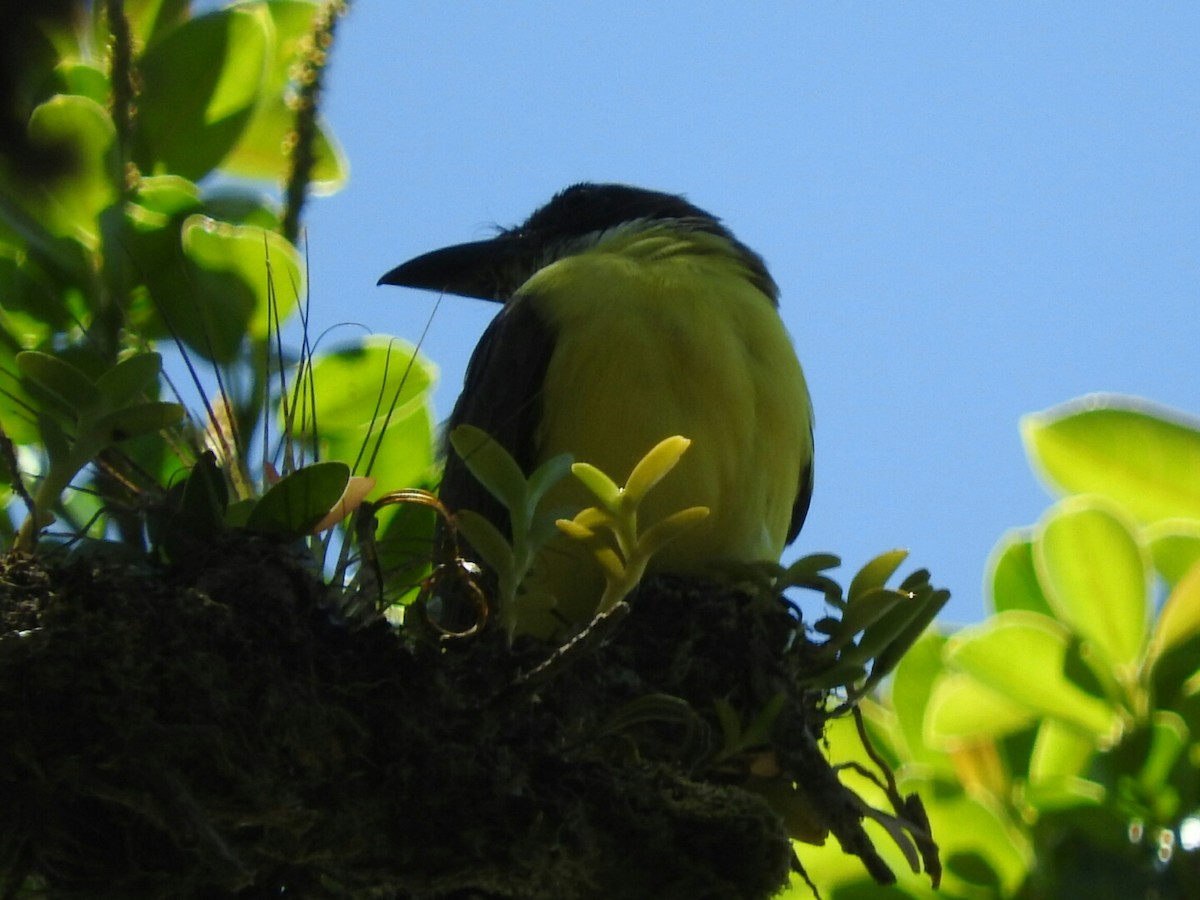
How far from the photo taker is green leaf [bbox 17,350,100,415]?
2.23 m

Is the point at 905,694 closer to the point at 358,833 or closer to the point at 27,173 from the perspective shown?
the point at 358,833

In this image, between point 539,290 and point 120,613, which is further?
point 539,290

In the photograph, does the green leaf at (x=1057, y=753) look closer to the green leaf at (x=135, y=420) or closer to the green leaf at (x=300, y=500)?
the green leaf at (x=300, y=500)

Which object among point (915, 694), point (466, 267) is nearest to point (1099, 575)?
point (915, 694)

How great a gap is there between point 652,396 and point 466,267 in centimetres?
132

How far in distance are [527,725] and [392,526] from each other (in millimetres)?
1280

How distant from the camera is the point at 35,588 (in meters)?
2.01

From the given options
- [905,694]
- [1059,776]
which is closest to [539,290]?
[905,694]

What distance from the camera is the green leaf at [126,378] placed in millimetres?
2229

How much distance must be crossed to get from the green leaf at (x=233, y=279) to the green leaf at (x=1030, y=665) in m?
1.47

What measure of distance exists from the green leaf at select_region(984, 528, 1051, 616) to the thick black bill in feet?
5.27

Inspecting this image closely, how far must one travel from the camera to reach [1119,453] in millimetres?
3234

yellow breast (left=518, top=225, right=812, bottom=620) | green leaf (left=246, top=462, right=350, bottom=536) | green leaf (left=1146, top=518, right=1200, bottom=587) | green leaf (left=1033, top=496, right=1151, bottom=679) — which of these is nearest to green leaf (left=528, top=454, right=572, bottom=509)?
green leaf (left=246, top=462, right=350, bottom=536)

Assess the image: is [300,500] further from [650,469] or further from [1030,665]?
[1030,665]
